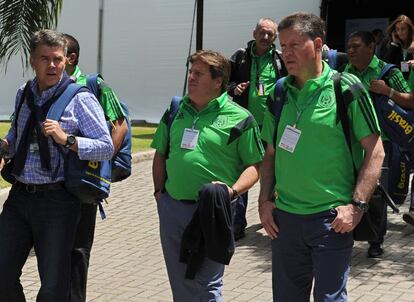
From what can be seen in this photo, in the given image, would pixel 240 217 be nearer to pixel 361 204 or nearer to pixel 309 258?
pixel 309 258

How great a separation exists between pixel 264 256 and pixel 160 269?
94 cm

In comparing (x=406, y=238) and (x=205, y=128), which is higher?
(x=205, y=128)

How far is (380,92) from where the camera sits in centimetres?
589

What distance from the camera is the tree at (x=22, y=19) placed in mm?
7613

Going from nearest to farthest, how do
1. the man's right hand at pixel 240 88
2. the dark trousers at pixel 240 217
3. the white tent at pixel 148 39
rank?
the man's right hand at pixel 240 88
the dark trousers at pixel 240 217
the white tent at pixel 148 39

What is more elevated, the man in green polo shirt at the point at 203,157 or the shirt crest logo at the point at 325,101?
the shirt crest logo at the point at 325,101

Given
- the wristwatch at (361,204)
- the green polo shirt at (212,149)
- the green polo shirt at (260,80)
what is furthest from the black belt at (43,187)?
the green polo shirt at (260,80)

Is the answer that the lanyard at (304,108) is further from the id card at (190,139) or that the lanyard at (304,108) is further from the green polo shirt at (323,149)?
the id card at (190,139)

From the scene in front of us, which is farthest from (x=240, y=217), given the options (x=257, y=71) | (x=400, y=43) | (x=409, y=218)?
(x=400, y=43)

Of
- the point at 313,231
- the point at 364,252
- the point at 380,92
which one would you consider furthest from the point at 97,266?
the point at 313,231

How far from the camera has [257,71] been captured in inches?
270

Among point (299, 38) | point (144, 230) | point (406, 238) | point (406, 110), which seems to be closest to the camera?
point (299, 38)

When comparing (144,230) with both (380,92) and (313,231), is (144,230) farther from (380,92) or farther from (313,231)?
(313,231)

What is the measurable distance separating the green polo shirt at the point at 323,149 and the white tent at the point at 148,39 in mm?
12830
